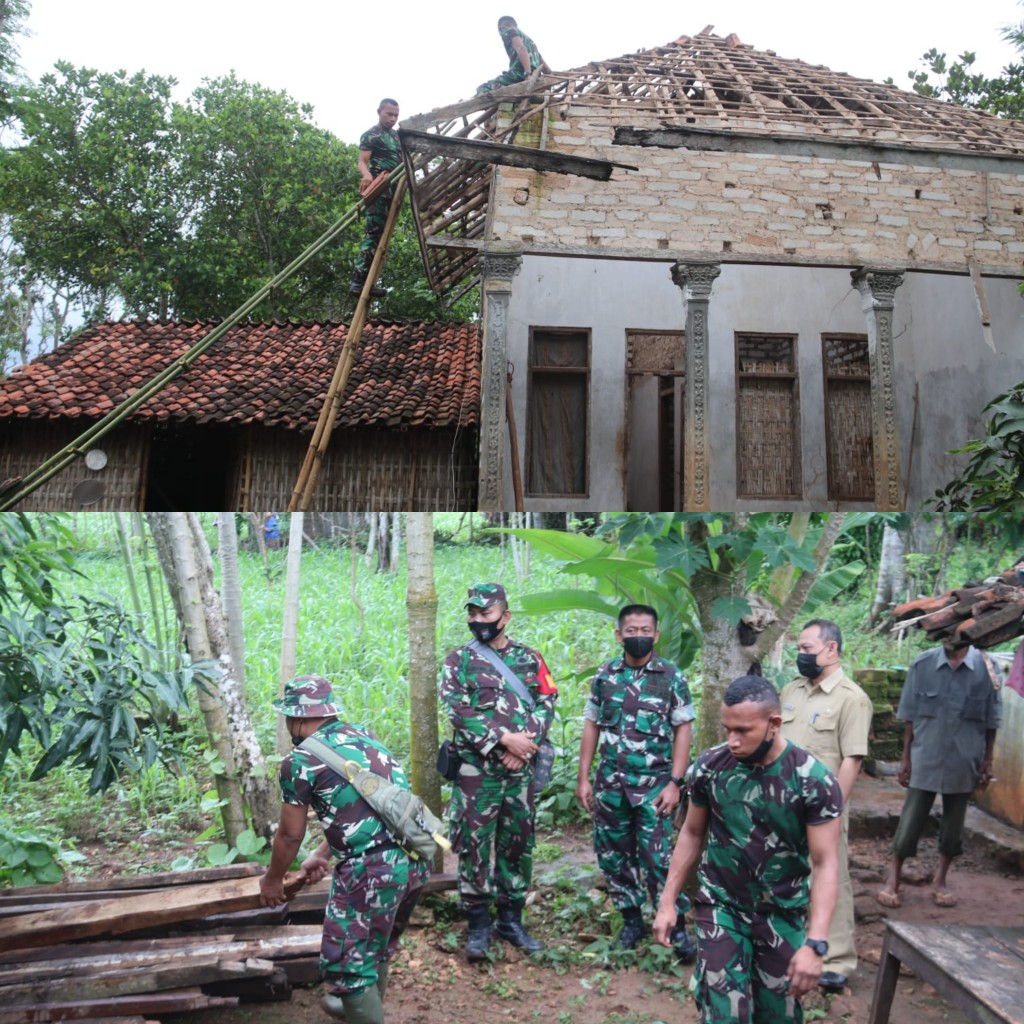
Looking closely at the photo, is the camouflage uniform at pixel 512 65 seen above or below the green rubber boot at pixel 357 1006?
above

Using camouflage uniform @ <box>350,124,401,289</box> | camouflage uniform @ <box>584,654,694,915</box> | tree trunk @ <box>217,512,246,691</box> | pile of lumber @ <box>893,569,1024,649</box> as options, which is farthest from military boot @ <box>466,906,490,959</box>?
camouflage uniform @ <box>350,124,401,289</box>

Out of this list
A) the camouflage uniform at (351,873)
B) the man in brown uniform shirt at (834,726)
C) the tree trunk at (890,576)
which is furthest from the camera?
the tree trunk at (890,576)

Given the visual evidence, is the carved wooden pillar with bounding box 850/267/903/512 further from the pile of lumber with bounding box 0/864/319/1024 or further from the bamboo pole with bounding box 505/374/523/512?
the pile of lumber with bounding box 0/864/319/1024

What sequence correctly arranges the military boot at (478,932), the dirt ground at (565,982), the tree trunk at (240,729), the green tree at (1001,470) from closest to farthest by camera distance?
1. the dirt ground at (565,982)
2. the military boot at (478,932)
3. the green tree at (1001,470)
4. the tree trunk at (240,729)

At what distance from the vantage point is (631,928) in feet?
15.2

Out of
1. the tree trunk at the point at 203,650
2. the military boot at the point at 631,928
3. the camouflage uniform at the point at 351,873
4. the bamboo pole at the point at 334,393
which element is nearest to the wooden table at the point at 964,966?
the military boot at the point at 631,928

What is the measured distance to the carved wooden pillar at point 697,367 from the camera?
10633 millimetres

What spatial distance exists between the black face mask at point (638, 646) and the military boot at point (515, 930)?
132 centimetres

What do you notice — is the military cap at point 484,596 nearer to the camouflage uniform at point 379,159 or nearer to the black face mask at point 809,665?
the black face mask at point 809,665

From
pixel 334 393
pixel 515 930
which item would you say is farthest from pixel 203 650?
pixel 334 393

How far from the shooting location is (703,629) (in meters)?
5.49

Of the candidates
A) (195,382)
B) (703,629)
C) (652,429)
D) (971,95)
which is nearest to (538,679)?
(703,629)

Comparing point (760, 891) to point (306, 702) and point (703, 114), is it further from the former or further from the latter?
point (703, 114)

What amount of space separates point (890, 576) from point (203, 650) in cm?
473
